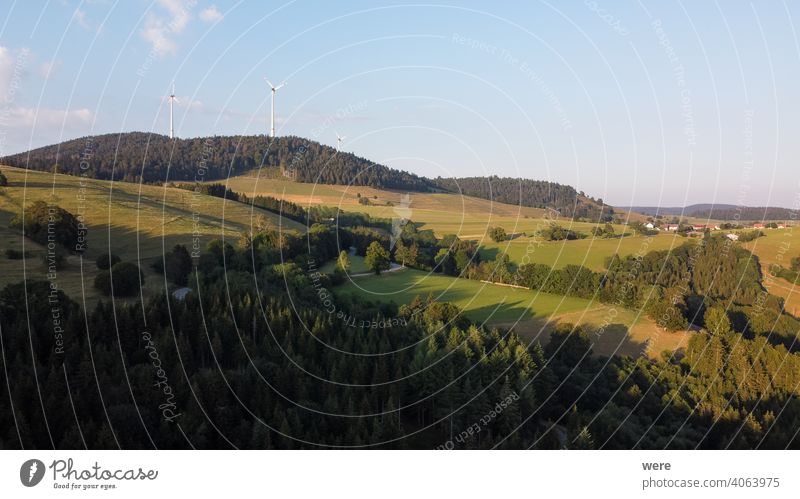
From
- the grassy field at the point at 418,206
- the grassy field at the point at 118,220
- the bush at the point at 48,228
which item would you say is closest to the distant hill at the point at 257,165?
the grassy field at the point at 418,206

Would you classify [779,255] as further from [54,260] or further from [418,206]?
[418,206]

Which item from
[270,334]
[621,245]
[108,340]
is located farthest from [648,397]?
[621,245]

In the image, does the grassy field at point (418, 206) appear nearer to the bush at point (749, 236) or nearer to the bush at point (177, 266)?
the bush at point (749, 236)

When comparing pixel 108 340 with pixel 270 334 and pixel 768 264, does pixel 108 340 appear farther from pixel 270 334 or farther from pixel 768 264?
pixel 768 264

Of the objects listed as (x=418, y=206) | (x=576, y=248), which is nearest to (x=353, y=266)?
(x=576, y=248)

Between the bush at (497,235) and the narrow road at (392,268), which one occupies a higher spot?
the bush at (497,235)

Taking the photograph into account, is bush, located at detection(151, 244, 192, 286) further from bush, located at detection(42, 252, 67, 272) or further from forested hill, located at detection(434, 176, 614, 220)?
forested hill, located at detection(434, 176, 614, 220)
